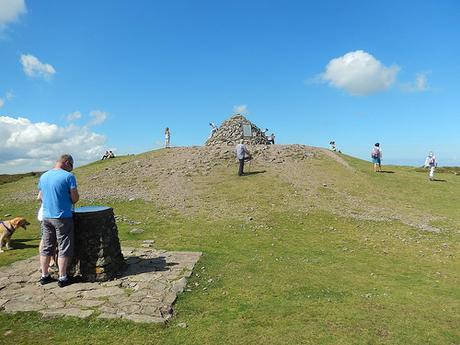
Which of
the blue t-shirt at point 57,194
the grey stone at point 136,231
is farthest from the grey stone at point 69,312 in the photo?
the grey stone at point 136,231

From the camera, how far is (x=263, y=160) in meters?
35.4

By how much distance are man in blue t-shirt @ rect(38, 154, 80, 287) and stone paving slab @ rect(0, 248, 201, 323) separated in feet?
2.17

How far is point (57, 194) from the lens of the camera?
999cm

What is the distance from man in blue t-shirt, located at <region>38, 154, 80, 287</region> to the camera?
10016 millimetres

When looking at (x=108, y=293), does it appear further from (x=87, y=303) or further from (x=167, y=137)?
(x=167, y=137)

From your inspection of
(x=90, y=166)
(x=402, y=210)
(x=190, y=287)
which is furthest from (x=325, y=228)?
(x=90, y=166)

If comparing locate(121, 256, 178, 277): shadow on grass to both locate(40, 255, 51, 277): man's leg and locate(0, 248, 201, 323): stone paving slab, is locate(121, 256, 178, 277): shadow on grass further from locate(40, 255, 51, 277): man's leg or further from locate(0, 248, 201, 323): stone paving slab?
locate(40, 255, 51, 277): man's leg

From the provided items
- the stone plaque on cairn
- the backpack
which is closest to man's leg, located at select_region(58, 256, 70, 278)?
the stone plaque on cairn

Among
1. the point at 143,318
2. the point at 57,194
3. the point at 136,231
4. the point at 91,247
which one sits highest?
the point at 57,194

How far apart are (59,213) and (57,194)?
0.51 meters

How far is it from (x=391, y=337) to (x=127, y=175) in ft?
91.9

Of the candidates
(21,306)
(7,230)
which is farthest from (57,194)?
(7,230)

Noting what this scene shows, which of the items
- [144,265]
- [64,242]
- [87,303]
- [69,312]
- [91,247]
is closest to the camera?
[69,312]

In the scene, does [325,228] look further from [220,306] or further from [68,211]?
[68,211]
